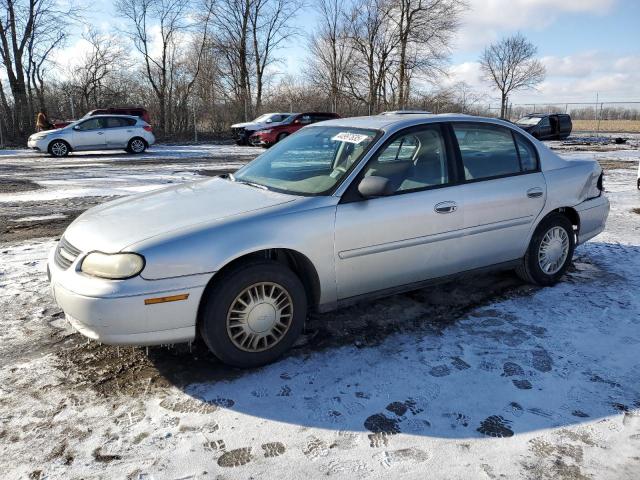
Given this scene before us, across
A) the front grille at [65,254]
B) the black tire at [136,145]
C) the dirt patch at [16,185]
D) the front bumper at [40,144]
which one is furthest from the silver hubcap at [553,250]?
the front bumper at [40,144]

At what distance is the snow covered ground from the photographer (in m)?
2.42

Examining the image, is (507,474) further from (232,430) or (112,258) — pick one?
(112,258)

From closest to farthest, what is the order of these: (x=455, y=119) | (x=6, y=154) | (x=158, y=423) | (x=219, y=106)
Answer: (x=158, y=423) → (x=455, y=119) → (x=6, y=154) → (x=219, y=106)

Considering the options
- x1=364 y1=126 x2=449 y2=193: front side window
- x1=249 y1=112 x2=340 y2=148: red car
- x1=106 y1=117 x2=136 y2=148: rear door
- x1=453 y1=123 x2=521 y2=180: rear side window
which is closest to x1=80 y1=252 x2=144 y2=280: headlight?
x1=364 y1=126 x2=449 y2=193: front side window

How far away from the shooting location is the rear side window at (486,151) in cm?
414

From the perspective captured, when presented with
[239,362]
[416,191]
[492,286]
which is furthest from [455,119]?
[239,362]

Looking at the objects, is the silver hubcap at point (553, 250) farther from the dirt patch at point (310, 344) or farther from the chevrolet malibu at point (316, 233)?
the dirt patch at point (310, 344)

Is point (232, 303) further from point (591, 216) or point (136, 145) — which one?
point (136, 145)

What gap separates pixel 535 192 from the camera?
4406 millimetres

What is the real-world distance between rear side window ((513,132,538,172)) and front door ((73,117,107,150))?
1700 centimetres

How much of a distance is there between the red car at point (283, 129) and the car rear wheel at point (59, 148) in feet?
24.8

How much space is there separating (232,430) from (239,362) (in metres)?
0.59

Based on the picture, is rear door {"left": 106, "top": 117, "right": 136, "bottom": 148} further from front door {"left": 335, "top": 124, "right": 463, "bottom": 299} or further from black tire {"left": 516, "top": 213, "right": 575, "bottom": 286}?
black tire {"left": 516, "top": 213, "right": 575, "bottom": 286}

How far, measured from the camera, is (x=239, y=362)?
3.21 meters
